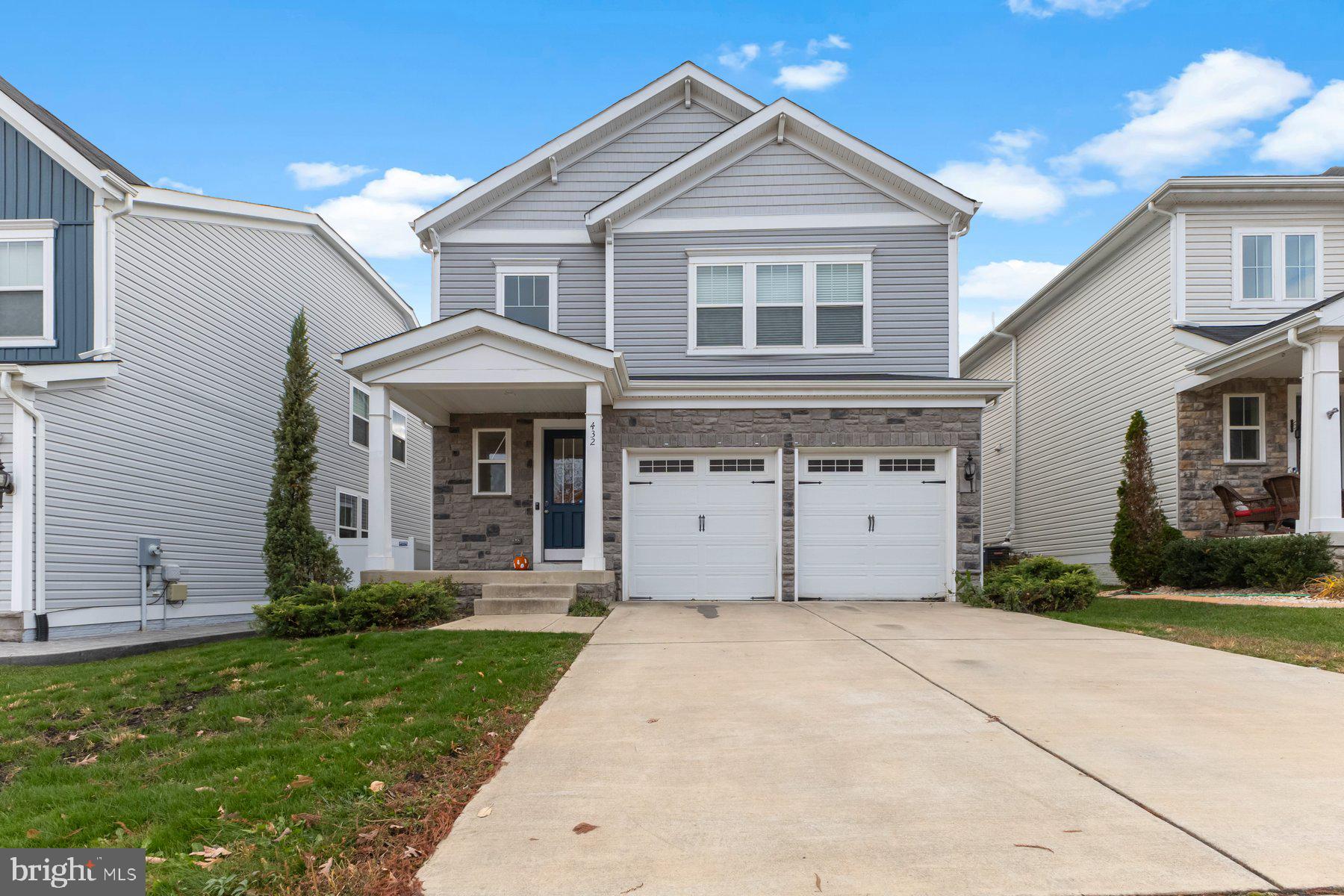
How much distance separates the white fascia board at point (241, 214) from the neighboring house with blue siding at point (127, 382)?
3cm

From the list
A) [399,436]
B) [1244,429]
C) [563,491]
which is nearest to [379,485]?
[563,491]

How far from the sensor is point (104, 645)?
9766mm

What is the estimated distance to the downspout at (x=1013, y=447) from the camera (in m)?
21.2

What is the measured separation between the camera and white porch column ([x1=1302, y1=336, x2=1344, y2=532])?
11.7m

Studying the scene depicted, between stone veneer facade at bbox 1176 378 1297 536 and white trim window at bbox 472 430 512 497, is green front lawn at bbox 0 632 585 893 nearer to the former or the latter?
white trim window at bbox 472 430 512 497

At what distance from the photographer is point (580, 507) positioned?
13492 mm

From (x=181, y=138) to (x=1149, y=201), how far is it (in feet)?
58.2

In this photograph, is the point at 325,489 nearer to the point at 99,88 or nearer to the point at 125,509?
the point at 125,509

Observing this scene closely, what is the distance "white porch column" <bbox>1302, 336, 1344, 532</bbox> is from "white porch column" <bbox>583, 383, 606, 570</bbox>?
9.53 metres

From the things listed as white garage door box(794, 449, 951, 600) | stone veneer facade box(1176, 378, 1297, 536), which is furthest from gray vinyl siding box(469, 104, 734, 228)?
stone veneer facade box(1176, 378, 1297, 536)

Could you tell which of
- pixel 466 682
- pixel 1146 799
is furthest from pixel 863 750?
pixel 466 682

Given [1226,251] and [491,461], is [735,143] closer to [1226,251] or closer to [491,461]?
[491,461]

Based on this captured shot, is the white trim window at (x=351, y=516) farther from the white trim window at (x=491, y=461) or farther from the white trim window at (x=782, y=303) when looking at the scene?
the white trim window at (x=782, y=303)

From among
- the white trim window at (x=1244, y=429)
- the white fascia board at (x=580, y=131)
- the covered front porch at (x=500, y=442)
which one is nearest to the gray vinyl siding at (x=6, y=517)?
the covered front porch at (x=500, y=442)
